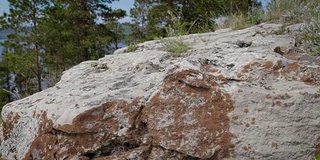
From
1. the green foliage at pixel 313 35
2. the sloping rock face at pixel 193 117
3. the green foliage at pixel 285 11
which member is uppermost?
the green foliage at pixel 285 11

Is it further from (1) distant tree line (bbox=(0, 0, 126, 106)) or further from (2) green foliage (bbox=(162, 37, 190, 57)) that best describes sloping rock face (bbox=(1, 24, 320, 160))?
(1) distant tree line (bbox=(0, 0, 126, 106))

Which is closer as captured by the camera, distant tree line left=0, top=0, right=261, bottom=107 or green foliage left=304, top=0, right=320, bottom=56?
green foliage left=304, top=0, right=320, bottom=56

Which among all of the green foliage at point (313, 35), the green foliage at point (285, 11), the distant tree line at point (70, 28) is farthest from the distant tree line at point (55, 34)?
the green foliage at point (313, 35)

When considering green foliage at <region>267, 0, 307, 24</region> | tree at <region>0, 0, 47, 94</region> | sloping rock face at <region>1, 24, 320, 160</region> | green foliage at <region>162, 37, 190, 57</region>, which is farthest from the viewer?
tree at <region>0, 0, 47, 94</region>

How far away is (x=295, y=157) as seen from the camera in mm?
2400

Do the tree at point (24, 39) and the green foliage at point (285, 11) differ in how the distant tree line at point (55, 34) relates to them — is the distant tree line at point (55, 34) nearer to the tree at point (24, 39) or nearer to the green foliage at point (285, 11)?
the tree at point (24, 39)

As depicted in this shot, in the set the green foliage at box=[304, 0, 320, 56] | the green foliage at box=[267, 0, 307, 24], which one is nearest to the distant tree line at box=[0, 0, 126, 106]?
the green foliage at box=[267, 0, 307, 24]

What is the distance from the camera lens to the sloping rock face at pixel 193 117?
7.95 feet

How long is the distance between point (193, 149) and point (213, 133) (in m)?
0.20

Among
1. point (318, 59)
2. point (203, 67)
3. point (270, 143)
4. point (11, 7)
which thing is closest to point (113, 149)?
point (203, 67)

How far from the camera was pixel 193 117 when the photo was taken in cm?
251

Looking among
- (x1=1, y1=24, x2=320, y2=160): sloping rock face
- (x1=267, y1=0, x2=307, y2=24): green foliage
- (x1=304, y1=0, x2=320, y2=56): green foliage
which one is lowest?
(x1=1, y1=24, x2=320, y2=160): sloping rock face

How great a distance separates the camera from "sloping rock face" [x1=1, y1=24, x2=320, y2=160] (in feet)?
7.95

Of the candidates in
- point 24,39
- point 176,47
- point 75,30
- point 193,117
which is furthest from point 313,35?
point 24,39
